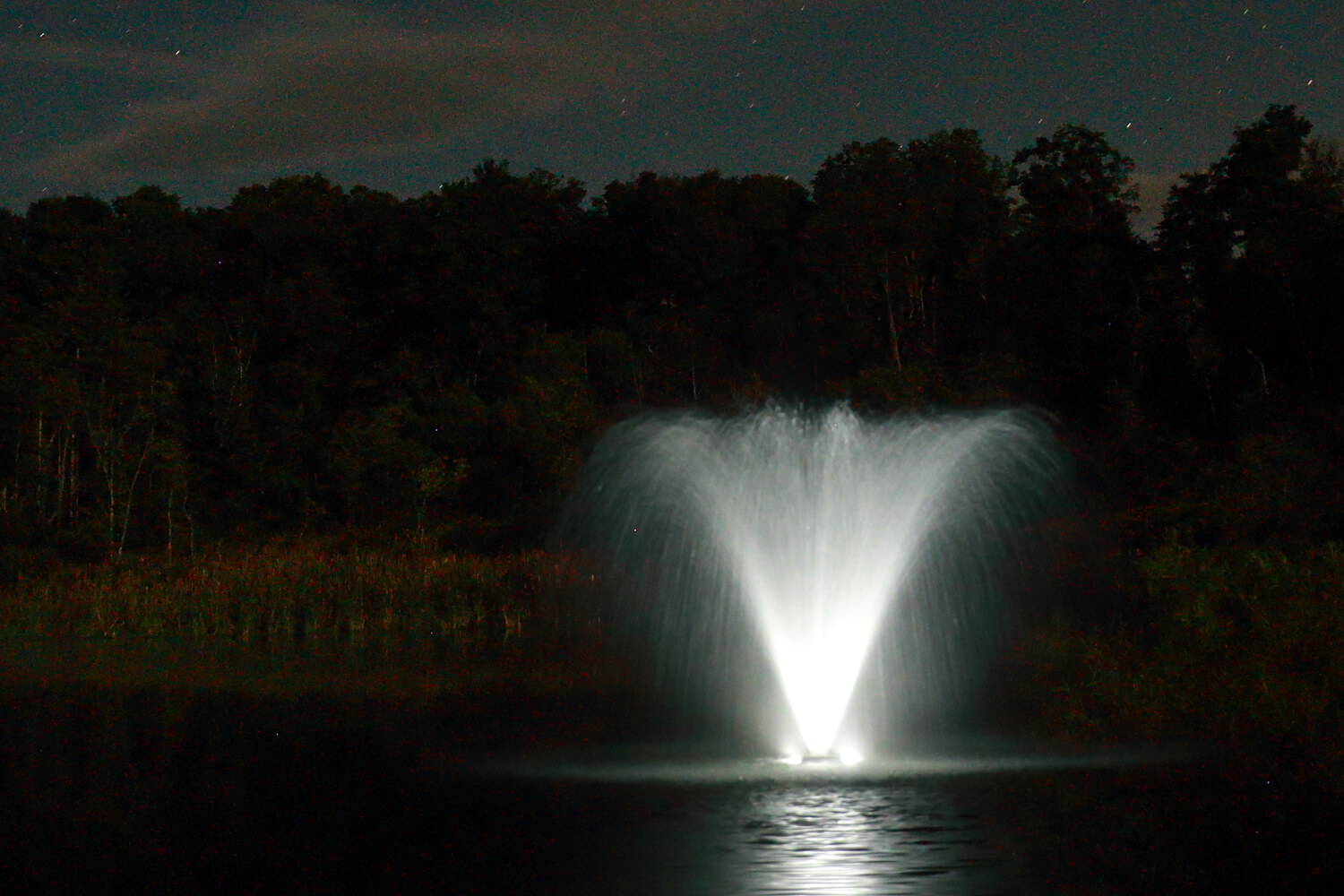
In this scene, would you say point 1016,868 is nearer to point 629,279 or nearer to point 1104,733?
point 1104,733

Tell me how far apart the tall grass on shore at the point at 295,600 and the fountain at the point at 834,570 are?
12.0 feet

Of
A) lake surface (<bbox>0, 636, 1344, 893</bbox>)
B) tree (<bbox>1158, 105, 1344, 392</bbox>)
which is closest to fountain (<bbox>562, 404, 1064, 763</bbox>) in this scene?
lake surface (<bbox>0, 636, 1344, 893</bbox>)

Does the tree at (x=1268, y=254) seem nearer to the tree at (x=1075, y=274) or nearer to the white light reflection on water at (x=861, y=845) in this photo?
the tree at (x=1075, y=274)

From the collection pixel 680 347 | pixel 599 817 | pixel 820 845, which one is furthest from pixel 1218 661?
pixel 680 347

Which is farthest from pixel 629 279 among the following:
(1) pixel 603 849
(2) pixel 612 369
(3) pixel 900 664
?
(1) pixel 603 849

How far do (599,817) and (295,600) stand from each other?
77.2ft

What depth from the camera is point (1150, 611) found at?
2536 cm

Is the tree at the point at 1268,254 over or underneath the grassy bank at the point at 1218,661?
over

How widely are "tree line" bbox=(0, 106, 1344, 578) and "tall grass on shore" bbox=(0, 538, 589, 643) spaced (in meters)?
15.7

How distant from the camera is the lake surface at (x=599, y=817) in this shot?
40.0 feet

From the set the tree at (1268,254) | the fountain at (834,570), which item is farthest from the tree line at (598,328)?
the fountain at (834,570)

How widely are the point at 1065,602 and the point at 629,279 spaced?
7019 cm

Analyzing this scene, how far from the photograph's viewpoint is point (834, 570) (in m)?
23.1

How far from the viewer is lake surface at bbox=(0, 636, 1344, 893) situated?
12.2 m
